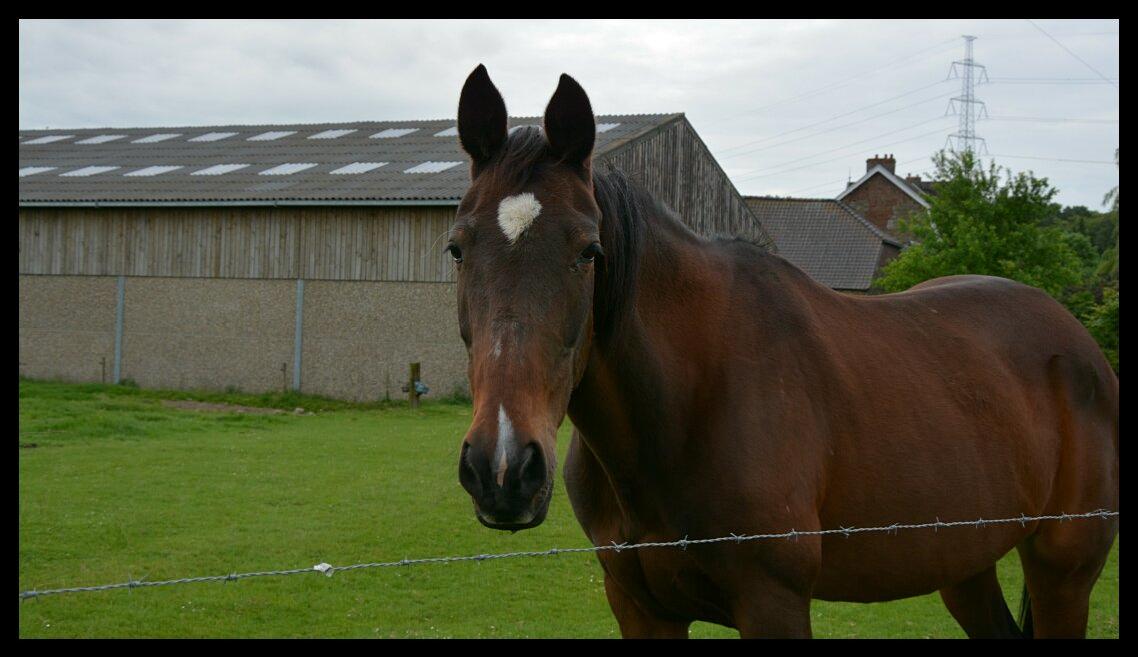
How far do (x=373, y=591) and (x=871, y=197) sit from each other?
44386 mm

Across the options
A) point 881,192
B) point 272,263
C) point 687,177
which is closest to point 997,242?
point 687,177

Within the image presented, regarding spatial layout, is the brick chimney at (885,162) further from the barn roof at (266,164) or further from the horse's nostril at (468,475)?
the horse's nostril at (468,475)

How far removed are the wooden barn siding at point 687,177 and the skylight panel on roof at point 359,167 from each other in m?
6.82

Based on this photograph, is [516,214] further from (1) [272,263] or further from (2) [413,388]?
(1) [272,263]

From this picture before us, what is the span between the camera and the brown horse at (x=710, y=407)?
2465mm

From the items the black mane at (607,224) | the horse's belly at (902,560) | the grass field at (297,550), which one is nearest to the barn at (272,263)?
the grass field at (297,550)

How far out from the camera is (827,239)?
1618 inches

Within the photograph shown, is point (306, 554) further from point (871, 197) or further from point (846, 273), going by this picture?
point (871, 197)

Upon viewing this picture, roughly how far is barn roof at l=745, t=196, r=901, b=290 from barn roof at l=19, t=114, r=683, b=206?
54.3ft

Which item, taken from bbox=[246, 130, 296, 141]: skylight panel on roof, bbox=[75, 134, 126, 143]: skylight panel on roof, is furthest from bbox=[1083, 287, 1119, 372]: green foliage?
bbox=[75, 134, 126, 143]: skylight panel on roof

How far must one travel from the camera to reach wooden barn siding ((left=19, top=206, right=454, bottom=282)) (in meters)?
21.4

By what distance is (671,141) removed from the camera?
2364 cm

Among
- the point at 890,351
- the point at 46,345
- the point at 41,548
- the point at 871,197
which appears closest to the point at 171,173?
the point at 46,345
